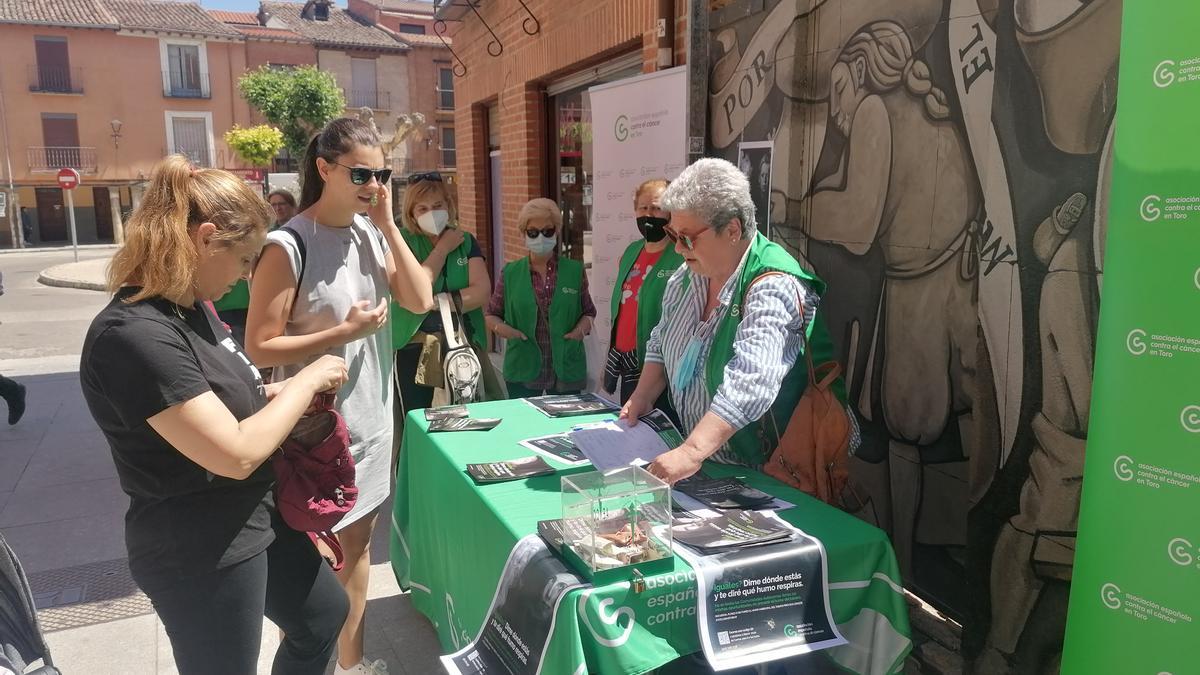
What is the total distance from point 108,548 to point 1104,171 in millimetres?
5013

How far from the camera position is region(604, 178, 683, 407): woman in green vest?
370cm

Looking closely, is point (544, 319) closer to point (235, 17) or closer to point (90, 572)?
point (90, 572)

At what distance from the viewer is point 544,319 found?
466 centimetres

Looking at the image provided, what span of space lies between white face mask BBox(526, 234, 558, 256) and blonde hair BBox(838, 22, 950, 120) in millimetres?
1806

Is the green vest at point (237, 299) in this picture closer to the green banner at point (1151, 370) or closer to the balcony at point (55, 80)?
the green banner at point (1151, 370)

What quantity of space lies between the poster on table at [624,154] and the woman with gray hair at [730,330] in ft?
7.04

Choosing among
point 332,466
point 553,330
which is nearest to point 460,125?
point 553,330

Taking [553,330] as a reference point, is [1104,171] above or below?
above

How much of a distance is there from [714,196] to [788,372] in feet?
1.93

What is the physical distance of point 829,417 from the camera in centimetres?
252

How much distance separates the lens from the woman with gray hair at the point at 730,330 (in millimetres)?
2299

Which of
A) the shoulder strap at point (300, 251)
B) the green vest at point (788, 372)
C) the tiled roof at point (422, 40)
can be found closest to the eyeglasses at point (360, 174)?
the shoulder strap at point (300, 251)

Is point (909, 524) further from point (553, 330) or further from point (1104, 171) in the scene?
point (553, 330)

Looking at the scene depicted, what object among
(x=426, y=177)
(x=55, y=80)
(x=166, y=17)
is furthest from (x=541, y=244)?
(x=166, y=17)
